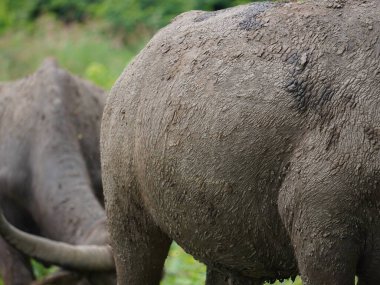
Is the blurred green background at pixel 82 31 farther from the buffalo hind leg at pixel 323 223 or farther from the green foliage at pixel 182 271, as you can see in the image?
the buffalo hind leg at pixel 323 223

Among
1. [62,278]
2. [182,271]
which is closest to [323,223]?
[62,278]

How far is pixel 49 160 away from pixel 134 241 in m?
3.78

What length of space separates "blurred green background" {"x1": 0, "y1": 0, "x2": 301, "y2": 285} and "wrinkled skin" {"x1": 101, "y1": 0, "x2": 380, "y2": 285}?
367 inches

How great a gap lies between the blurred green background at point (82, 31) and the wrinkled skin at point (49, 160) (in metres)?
4.80

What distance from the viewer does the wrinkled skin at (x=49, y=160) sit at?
26.6 feet

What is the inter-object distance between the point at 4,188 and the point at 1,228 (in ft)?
6.26

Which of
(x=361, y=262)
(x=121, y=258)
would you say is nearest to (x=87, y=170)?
(x=121, y=258)

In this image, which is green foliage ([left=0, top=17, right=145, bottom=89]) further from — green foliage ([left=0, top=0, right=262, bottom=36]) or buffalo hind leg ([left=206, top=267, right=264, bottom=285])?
buffalo hind leg ([left=206, top=267, right=264, bottom=285])

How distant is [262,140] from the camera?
3.90 m

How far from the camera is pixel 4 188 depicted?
27.8 feet

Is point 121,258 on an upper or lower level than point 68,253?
upper

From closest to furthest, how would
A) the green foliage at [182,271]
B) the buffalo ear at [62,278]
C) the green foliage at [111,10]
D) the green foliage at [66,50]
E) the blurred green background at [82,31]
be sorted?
the buffalo ear at [62,278]
the green foliage at [182,271]
the green foliage at [66,50]
the blurred green background at [82,31]
the green foliage at [111,10]

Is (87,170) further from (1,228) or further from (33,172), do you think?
(1,228)

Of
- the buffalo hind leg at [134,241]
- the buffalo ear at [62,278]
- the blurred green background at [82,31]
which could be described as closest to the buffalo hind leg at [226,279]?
the buffalo hind leg at [134,241]
